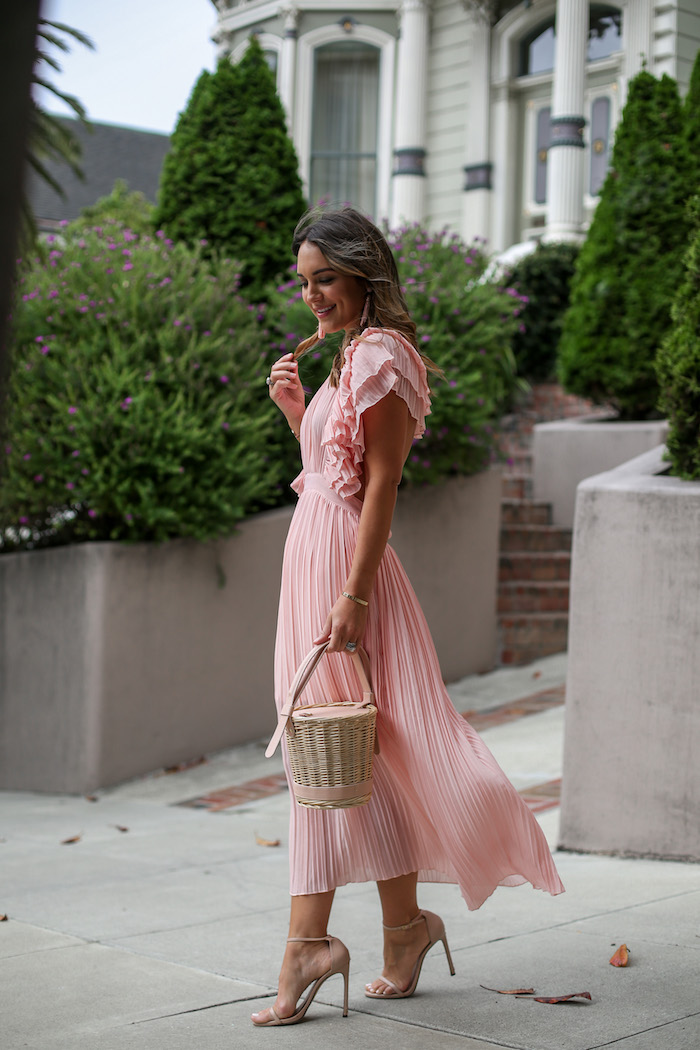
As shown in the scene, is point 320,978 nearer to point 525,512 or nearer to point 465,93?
point 525,512

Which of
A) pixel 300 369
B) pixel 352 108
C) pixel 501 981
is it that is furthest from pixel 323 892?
pixel 352 108

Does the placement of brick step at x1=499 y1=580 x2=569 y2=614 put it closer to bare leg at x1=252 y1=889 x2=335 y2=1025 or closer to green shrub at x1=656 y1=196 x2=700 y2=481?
green shrub at x1=656 y1=196 x2=700 y2=481

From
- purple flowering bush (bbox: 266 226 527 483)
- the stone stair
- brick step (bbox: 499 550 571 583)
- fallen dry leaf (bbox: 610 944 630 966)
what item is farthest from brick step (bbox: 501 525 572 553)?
fallen dry leaf (bbox: 610 944 630 966)

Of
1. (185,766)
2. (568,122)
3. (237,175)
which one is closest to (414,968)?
(185,766)

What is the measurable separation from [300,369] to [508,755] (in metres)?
3.32

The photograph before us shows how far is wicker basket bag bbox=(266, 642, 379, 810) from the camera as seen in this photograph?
2588 millimetres

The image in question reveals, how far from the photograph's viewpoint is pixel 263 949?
3.42 metres

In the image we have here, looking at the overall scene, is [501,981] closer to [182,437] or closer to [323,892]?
[323,892]

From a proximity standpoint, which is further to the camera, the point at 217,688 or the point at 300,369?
the point at 217,688

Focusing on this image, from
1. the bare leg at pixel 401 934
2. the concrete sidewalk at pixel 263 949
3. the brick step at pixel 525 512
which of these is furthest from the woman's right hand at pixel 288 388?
the brick step at pixel 525 512

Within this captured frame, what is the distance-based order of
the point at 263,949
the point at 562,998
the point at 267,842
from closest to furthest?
the point at 562,998 → the point at 263,949 → the point at 267,842

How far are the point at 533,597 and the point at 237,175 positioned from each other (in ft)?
12.3

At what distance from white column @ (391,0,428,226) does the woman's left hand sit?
13.7 meters

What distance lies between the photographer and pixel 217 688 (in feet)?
22.9
